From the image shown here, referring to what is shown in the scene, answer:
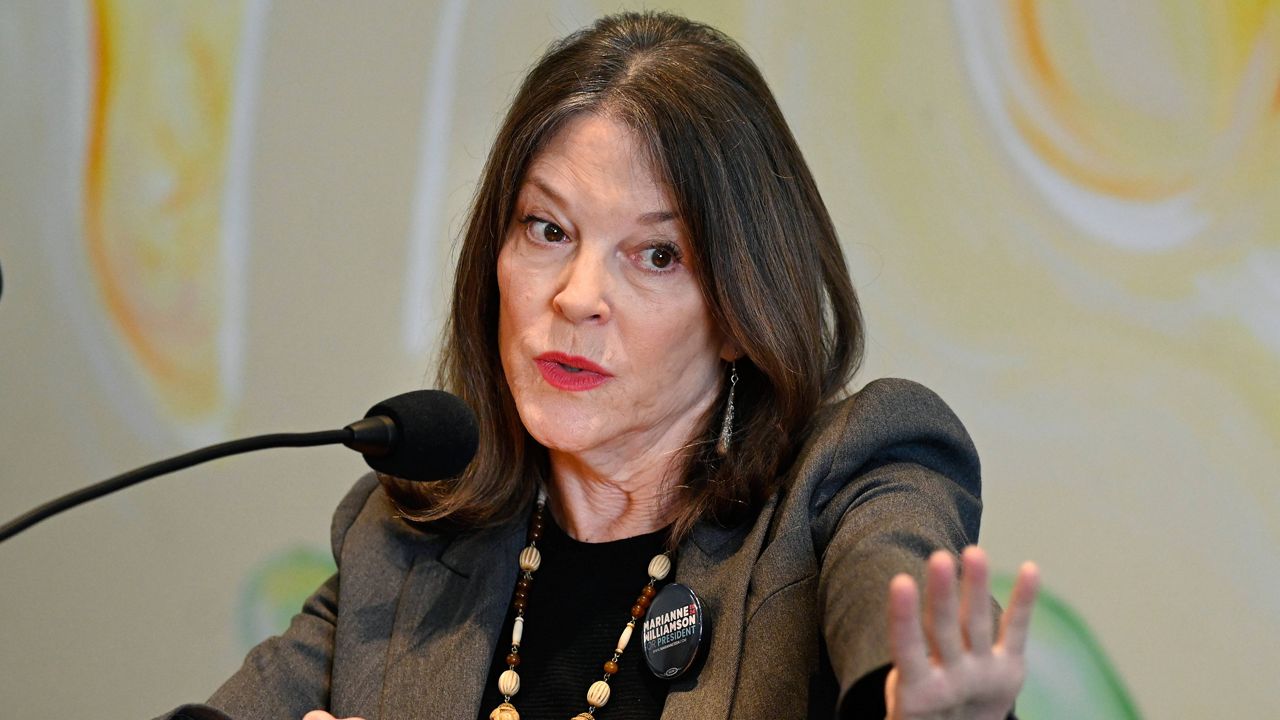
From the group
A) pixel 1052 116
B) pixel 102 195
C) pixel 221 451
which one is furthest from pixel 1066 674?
pixel 102 195

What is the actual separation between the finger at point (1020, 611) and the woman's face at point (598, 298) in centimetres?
72

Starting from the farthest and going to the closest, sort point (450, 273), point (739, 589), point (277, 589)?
point (277, 589)
point (450, 273)
point (739, 589)

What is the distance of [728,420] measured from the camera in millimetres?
1790

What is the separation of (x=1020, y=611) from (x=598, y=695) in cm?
72

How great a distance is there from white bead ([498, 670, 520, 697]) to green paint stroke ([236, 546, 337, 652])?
3.42ft

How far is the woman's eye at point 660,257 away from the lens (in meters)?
1.71

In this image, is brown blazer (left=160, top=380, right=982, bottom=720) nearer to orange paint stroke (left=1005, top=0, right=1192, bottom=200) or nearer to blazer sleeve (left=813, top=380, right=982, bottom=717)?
blazer sleeve (left=813, top=380, right=982, bottom=717)

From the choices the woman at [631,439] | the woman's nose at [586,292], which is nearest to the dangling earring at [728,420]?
the woman at [631,439]

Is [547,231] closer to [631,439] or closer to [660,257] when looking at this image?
[660,257]

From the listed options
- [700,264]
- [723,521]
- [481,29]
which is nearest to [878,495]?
[723,521]

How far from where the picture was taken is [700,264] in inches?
66.6

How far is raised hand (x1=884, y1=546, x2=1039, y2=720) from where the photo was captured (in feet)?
3.43

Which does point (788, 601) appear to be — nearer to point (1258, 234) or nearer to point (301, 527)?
point (1258, 234)

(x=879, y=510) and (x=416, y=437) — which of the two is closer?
(x=416, y=437)
